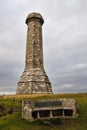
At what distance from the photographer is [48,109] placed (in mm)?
33219

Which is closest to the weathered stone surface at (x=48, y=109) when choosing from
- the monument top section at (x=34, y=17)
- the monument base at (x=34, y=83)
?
the monument base at (x=34, y=83)

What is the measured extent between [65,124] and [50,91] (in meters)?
28.2

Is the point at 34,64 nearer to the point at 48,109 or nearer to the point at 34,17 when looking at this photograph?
the point at 34,17

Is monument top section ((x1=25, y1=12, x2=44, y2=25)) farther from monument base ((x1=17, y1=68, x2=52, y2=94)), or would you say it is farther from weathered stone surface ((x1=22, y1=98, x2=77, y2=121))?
weathered stone surface ((x1=22, y1=98, x2=77, y2=121))

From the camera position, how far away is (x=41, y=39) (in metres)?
62.0

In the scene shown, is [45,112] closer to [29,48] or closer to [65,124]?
[65,124]

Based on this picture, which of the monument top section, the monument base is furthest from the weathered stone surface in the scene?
the monument top section

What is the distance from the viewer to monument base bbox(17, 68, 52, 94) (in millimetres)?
56125

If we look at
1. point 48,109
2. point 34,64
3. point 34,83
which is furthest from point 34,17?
point 48,109

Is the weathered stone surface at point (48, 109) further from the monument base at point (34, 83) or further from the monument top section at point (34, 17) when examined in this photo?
the monument top section at point (34, 17)

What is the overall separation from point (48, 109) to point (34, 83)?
23.5 m

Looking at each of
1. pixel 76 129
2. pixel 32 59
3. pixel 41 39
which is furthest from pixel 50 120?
pixel 41 39

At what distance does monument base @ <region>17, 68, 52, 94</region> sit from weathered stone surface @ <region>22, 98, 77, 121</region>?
21628 millimetres

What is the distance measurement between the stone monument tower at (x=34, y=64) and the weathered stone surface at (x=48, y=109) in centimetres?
2166
